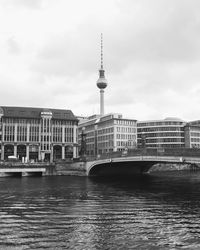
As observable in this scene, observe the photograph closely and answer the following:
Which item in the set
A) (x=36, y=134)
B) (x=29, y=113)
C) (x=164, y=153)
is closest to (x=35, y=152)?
(x=36, y=134)

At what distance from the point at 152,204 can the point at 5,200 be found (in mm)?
22364

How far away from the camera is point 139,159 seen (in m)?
79.4

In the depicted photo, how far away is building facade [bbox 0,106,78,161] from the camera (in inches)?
6176

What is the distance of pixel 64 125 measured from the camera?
545ft

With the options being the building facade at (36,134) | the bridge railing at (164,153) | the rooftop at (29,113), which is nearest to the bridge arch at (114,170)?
the bridge railing at (164,153)

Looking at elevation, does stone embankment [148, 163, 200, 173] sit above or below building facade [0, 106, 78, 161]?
below

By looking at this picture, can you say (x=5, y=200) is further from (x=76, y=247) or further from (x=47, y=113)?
(x=47, y=113)

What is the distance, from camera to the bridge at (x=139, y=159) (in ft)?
214

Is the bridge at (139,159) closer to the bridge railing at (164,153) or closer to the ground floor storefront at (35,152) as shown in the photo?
the bridge railing at (164,153)

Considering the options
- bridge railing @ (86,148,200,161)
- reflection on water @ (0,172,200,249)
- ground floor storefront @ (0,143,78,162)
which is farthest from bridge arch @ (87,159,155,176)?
reflection on water @ (0,172,200,249)

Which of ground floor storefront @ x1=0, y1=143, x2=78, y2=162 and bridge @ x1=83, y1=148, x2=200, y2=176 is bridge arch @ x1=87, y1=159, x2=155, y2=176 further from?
ground floor storefront @ x1=0, y1=143, x2=78, y2=162

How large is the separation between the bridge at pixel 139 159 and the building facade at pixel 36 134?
46054mm

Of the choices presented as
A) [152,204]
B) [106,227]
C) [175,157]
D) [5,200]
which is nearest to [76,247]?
[106,227]

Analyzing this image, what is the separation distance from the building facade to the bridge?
151 feet
